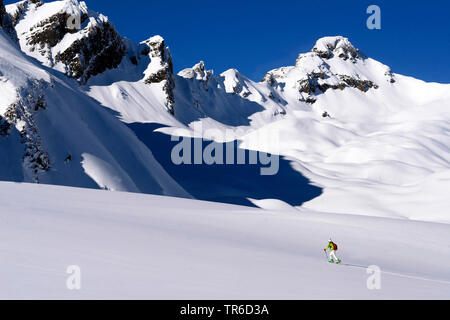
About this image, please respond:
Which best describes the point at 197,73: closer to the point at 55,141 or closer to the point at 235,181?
the point at 235,181

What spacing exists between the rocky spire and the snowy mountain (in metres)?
0.36

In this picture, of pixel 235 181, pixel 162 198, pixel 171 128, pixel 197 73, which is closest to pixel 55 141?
pixel 162 198

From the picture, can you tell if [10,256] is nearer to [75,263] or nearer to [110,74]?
[75,263]

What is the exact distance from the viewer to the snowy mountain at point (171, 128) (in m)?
26.7

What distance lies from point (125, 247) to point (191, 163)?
51.1m

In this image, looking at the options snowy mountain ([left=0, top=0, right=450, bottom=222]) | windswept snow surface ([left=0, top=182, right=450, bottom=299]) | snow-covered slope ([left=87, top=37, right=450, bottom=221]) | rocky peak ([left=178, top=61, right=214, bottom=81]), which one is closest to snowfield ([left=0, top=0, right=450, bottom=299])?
windswept snow surface ([left=0, top=182, right=450, bottom=299])

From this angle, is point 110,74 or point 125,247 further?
point 110,74

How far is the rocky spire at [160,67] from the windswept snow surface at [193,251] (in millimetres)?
79733

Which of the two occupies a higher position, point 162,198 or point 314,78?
point 314,78

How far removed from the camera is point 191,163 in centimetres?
5794

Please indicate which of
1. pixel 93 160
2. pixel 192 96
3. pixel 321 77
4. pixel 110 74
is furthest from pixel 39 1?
pixel 321 77

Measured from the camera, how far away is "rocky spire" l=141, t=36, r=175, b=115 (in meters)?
92.6

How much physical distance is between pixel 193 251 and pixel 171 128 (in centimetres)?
6303

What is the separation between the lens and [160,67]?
310 ft
